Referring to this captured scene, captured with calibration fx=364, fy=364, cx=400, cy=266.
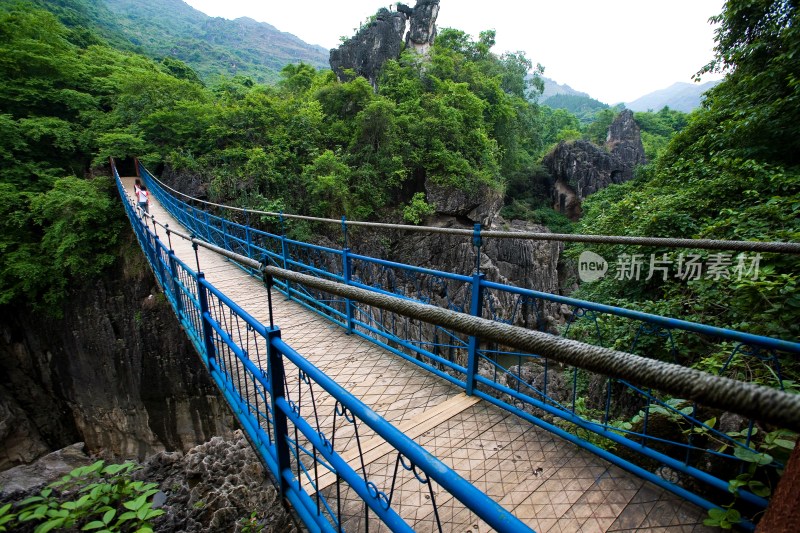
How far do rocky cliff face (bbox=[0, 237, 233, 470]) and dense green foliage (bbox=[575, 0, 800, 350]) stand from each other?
31.2 feet

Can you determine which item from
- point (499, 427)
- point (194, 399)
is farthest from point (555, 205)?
point (499, 427)

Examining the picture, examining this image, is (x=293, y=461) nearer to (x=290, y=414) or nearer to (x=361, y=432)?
(x=361, y=432)

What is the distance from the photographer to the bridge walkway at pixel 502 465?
1763 millimetres

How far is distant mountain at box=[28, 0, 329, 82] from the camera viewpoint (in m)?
33.9

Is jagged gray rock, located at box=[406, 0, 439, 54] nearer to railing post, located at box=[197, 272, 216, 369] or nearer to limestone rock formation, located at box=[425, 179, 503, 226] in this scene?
limestone rock formation, located at box=[425, 179, 503, 226]

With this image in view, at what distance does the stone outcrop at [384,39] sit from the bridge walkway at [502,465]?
22.3 metres

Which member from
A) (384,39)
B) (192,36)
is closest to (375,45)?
(384,39)

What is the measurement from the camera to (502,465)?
2115mm

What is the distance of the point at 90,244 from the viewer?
9.57 meters

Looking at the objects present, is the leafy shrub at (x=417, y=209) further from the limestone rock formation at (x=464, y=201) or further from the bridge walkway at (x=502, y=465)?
the bridge walkway at (x=502, y=465)

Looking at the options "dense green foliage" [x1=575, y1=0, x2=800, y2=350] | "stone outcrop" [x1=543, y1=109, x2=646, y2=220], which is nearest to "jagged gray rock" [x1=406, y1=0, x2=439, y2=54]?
"stone outcrop" [x1=543, y1=109, x2=646, y2=220]

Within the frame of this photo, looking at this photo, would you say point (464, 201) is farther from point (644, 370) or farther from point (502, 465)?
point (644, 370)

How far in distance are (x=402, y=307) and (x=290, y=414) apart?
37.0 inches

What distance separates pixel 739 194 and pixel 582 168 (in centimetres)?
2091
